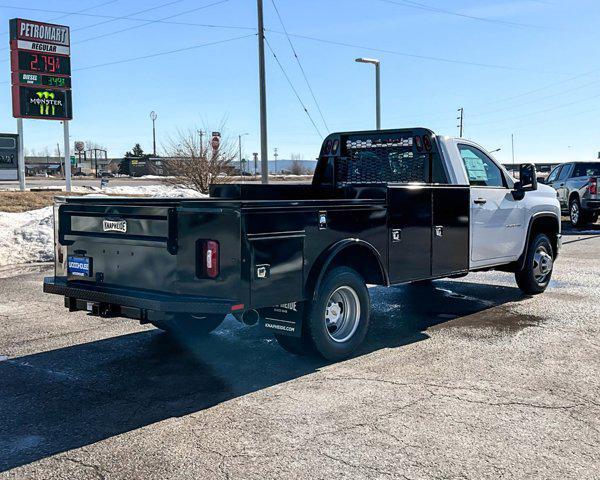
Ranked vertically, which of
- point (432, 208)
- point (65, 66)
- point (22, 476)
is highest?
point (65, 66)

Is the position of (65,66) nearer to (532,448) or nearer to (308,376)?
(308,376)

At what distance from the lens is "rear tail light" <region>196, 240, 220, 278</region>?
532 centimetres

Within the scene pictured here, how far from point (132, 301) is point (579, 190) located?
60.5ft

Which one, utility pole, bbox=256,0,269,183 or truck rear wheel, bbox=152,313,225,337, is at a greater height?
utility pole, bbox=256,0,269,183

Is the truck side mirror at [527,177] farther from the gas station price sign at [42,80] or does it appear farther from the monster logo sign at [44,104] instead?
the gas station price sign at [42,80]

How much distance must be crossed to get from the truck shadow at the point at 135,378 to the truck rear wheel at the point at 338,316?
0.23 m

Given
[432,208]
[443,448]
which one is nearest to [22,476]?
[443,448]

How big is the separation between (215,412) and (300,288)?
4.43 feet

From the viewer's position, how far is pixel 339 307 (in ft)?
21.4

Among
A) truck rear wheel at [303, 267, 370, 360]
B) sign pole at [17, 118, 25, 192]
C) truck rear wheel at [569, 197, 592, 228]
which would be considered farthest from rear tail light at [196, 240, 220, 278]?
sign pole at [17, 118, 25, 192]

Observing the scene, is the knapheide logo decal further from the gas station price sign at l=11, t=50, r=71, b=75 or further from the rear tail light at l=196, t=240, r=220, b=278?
the gas station price sign at l=11, t=50, r=71, b=75

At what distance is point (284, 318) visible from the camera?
607 cm

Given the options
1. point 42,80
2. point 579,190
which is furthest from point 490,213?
point 42,80

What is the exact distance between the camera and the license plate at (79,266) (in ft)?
20.2
